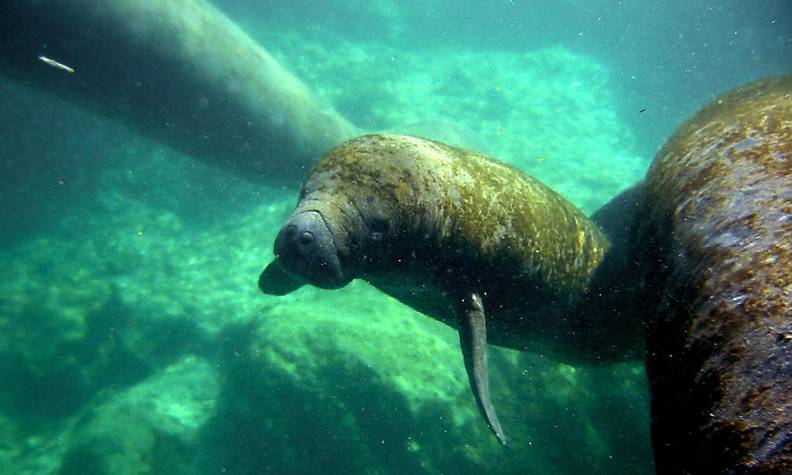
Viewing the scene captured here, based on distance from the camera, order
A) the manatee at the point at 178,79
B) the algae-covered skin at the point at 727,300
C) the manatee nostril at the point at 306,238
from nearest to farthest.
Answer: the algae-covered skin at the point at 727,300, the manatee nostril at the point at 306,238, the manatee at the point at 178,79

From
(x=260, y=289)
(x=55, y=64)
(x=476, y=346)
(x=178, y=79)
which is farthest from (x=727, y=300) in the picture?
(x=55, y=64)

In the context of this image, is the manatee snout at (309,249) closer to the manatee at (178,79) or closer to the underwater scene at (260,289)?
the underwater scene at (260,289)

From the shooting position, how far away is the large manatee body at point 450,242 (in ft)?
11.2

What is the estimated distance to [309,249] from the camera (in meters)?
3.20

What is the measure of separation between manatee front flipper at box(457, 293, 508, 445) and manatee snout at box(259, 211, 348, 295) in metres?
1.14

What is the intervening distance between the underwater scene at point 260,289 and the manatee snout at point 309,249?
19mm

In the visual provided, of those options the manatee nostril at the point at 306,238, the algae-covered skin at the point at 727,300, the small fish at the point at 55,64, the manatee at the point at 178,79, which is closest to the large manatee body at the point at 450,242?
the manatee nostril at the point at 306,238

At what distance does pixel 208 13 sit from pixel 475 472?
8699 mm

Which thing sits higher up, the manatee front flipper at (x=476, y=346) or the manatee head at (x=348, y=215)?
the manatee head at (x=348, y=215)

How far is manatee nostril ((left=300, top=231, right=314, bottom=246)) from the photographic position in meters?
3.17

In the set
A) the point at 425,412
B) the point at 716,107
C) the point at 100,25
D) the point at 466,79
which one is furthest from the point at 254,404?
the point at 466,79

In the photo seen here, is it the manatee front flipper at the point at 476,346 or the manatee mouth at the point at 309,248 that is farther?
the manatee front flipper at the point at 476,346

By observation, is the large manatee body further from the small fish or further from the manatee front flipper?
the small fish

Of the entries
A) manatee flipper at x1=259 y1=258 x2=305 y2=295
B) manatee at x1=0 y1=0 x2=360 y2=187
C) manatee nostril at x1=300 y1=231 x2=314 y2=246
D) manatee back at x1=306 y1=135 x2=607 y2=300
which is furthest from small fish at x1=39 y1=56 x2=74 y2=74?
manatee nostril at x1=300 y1=231 x2=314 y2=246
